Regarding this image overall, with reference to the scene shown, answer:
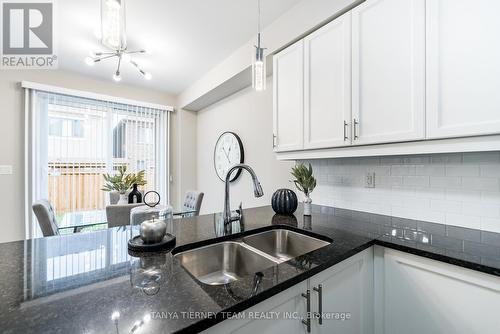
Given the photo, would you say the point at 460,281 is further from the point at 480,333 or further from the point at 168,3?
the point at 168,3

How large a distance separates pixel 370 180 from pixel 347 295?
37.2 inches

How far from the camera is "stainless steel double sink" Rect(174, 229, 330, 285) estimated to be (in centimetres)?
107

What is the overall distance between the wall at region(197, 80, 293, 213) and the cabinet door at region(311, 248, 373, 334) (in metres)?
1.25

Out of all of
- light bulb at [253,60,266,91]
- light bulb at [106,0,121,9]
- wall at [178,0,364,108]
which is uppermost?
wall at [178,0,364,108]

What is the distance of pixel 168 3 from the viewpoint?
1850mm

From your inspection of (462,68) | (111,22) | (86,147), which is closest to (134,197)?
(86,147)

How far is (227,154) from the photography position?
3.20m

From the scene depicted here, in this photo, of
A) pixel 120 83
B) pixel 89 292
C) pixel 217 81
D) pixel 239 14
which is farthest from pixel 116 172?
pixel 89 292

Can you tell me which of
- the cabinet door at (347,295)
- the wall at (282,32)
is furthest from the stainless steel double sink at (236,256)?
the wall at (282,32)

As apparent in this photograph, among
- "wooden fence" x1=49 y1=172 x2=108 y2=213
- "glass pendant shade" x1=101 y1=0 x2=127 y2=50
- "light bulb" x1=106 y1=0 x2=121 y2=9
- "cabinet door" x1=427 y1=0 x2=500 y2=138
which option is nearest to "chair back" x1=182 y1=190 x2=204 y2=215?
"wooden fence" x1=49 y1=172 x2=108 y2=213

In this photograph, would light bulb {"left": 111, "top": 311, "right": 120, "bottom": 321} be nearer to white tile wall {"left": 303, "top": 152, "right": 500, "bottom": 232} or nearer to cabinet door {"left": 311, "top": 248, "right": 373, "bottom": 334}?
cabinet door {"left": 311, "top": 248, "right": 373, "bottom": 334}

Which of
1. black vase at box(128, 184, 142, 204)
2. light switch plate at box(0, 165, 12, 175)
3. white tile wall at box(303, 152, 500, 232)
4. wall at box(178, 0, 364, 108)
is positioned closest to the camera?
white tile wall at box(303, 152, 500, 232)

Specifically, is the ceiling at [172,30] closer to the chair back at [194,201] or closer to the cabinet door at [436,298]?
the chair back at [194,201]

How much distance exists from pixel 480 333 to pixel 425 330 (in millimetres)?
188
